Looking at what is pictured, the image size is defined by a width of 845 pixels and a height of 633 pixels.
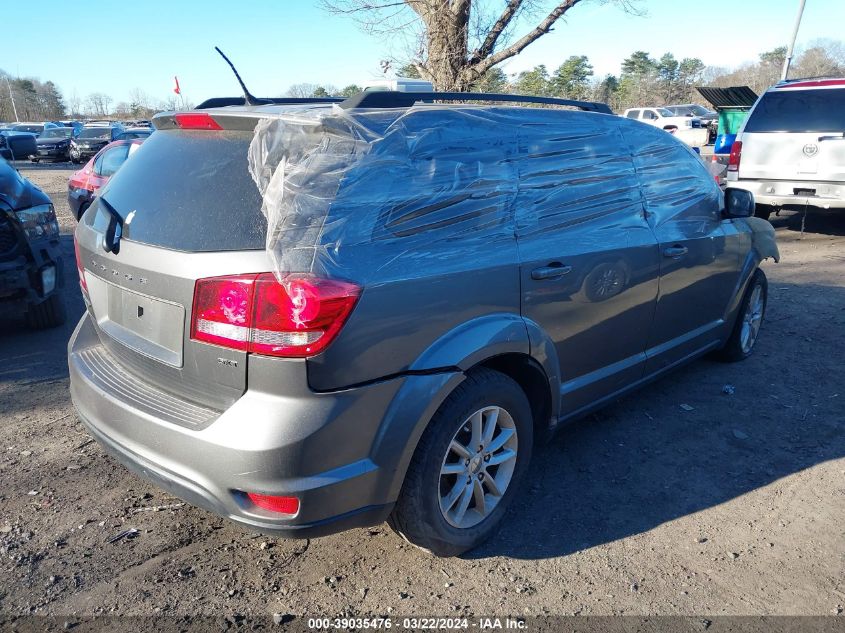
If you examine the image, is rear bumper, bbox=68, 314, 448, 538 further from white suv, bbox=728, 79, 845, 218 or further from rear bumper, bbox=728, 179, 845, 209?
white suv, bbox=728, 79, 845, 218

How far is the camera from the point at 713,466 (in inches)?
141

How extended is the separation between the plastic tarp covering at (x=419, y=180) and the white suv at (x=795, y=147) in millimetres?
6926

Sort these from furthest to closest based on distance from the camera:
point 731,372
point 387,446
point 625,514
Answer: point 731,372, point 625,514, point 387,446

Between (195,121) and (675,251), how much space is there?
2.60 metres

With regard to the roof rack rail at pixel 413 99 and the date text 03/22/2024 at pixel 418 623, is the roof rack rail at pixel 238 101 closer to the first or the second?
the roof rack rail at pixel 413 99

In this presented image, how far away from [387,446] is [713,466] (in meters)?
2.14

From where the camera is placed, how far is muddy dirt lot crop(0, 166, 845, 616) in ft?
8.37

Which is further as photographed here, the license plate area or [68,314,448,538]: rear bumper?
the license plate area

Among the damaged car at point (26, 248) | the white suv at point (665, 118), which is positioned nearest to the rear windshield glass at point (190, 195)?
the damaged car at point (26, 248)

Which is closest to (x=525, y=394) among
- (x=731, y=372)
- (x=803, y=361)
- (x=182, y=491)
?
(x=182, y=491)

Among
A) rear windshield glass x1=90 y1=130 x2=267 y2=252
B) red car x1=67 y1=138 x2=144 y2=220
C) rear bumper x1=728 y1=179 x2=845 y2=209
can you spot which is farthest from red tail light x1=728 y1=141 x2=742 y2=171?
rear windshield glass x1=90 y1=130 x2=267 y2=252

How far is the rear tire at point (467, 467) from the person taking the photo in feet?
8.22

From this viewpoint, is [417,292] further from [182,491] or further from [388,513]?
[182,491]

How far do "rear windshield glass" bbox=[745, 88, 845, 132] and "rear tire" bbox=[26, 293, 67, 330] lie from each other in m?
8.93
